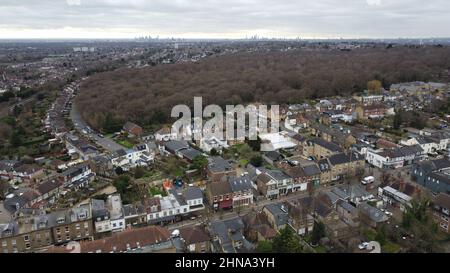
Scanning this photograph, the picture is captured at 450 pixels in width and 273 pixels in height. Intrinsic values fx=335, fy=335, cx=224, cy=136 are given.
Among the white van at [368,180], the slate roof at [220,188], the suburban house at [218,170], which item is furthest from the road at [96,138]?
the white van at [368,180]

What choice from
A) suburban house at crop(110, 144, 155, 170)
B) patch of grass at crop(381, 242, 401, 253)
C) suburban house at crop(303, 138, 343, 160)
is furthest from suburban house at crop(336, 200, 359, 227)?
suburban house at crop(110, 144, 155, 170)

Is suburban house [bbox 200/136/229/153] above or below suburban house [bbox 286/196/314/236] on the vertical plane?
above

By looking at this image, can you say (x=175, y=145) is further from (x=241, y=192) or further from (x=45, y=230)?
(x=45, y=230)

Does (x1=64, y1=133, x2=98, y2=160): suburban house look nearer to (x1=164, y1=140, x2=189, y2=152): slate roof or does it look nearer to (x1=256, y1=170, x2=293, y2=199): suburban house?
(x1=164, y1=140, x2=189, y2=152): slate roof

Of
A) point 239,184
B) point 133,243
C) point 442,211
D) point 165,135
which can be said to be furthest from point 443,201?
point 165,135
